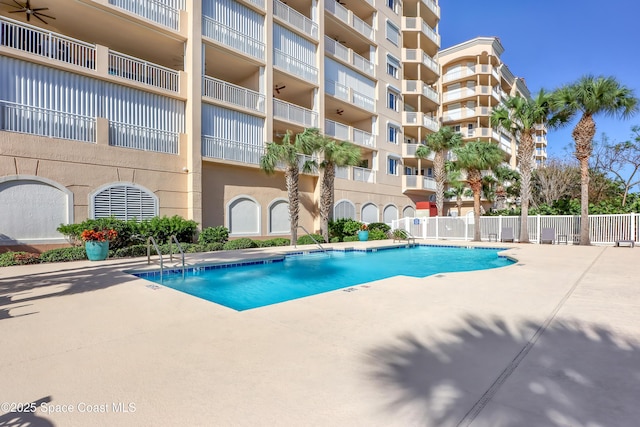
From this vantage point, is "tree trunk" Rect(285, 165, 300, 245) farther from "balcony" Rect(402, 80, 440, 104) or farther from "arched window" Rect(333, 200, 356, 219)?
"balcony" Rect(402, 80, 440, 104)

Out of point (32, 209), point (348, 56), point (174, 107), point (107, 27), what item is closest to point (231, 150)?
point (174, 107)

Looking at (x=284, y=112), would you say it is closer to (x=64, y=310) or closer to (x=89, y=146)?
(x=89, y=146)

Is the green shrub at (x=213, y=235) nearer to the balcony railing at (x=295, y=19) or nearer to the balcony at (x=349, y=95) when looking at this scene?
the balcony at (x=349, y=95)

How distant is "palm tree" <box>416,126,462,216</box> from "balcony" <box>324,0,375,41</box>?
8.99 meters

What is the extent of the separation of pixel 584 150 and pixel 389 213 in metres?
12.8

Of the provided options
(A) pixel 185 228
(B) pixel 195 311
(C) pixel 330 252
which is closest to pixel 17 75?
(A) pixel 185 228

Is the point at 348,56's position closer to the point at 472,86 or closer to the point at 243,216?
the point at 243,216

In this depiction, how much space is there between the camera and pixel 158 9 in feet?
48.2

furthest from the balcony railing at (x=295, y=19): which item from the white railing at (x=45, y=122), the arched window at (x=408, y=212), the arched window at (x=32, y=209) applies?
the arched window at (x=408, y=212)

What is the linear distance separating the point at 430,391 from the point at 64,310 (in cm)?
531

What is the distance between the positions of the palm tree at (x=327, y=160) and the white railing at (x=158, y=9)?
7.92 meters

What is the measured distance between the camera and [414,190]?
28734mm

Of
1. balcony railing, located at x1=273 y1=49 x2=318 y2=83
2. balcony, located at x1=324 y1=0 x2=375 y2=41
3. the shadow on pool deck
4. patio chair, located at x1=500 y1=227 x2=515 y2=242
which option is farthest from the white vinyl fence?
the shadow on pool deck

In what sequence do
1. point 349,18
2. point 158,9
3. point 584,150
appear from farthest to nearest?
point 349,18
point 584,150
point 158,9
